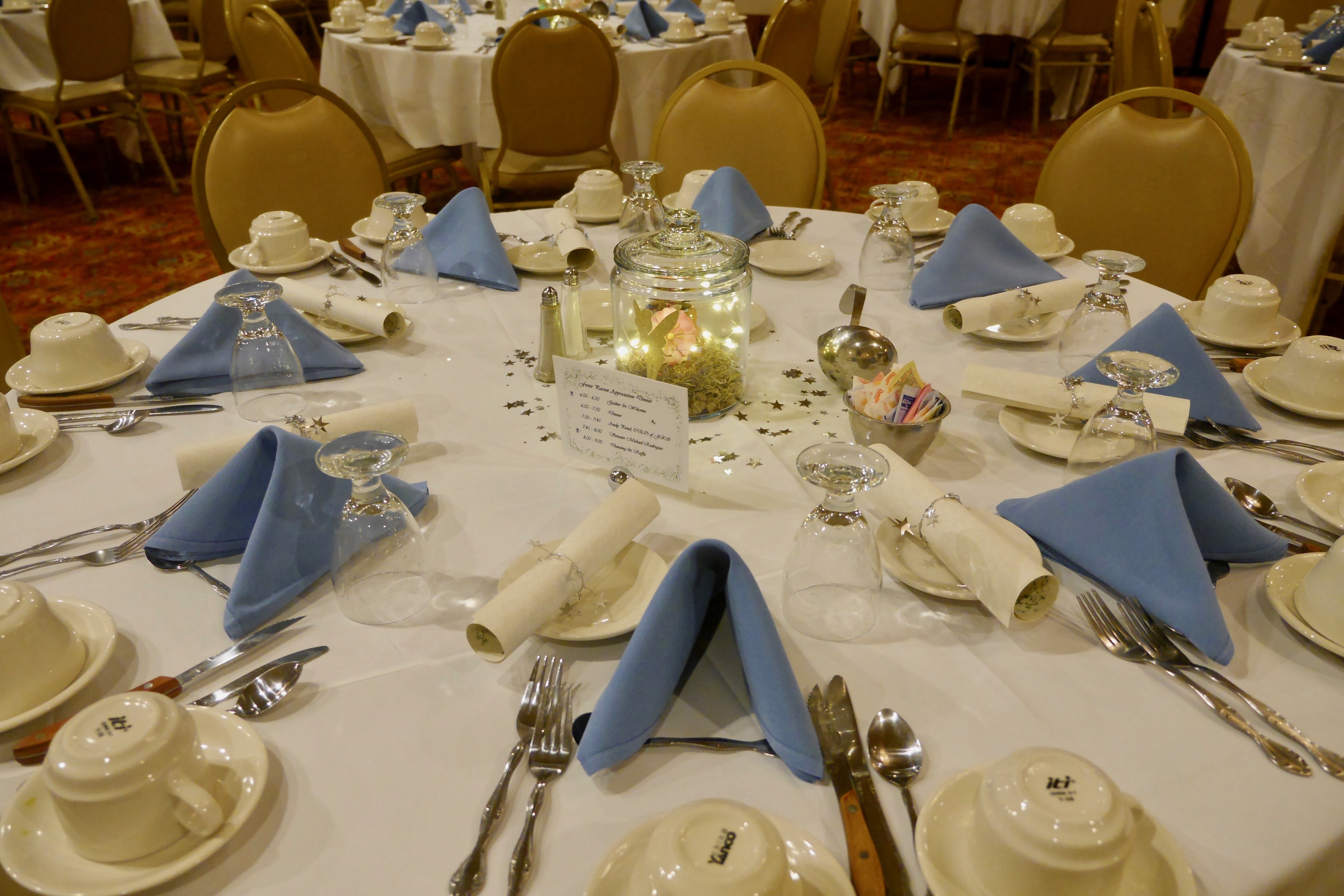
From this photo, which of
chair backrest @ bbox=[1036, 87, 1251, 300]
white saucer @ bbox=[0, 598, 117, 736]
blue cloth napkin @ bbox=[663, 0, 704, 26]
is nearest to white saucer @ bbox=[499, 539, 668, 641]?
white saucer @ bbox=[0, 598, 117, 736]

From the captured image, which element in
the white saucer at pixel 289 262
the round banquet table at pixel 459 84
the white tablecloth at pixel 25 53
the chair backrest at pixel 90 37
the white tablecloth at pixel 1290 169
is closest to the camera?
the white saucer at pixel 289 262

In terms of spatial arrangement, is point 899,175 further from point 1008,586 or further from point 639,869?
point 639,869

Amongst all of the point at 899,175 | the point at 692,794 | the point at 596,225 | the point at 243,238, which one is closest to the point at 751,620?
the point at 692,794

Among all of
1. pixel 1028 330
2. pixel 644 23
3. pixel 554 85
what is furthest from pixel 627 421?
pixel 644 23

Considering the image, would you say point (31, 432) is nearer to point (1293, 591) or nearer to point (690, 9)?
point (1293, 591)

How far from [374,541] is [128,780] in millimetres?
350

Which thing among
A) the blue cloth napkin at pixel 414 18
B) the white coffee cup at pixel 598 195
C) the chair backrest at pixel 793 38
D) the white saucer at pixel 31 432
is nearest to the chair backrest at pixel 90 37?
the blue cloth napkin at pixel 414 18

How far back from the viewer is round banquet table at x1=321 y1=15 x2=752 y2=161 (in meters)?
3.54

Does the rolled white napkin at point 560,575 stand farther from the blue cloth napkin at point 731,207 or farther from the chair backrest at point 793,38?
the chair backrest at point 793,38

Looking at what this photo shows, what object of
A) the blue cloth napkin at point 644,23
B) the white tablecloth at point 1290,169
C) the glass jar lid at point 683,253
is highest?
the blue cloth napkin at point 644,23

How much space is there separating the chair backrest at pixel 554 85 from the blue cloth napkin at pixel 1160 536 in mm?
2687

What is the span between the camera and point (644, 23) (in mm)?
3893

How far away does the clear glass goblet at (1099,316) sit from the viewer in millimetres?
1298

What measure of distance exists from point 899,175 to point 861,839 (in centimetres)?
503
